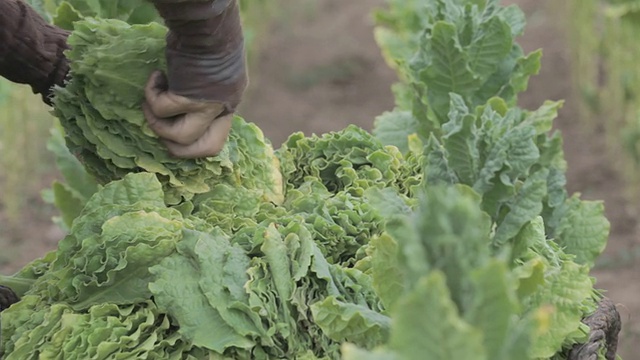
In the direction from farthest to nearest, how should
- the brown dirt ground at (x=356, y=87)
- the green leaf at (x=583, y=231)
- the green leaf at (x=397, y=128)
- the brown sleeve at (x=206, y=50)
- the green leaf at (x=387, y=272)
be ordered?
the brown dirt ground at (x=356, y=87), the green leaf at (x=397, y=128), the green leaf at (x=583, y=231), the brown sleeve at (x=206, y=50), the green leaf at (x=387, y=272)

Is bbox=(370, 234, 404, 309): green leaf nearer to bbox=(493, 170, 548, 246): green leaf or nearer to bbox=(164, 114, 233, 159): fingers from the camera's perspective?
bbox=(493, 170, 548, 246): green leaf

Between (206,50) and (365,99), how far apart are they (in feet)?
16.1

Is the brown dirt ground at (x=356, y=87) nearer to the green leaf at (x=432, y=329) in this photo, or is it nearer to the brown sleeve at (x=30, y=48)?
the brown sleeve at (x=30, y=48)

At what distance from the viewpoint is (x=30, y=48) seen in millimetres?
1841

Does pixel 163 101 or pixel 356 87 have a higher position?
pixel 356 87

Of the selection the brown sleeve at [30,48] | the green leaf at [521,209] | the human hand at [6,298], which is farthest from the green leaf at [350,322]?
the brown sleeve at [30,48]

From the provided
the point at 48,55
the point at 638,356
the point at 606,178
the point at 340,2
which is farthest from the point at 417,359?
the point at 340,2

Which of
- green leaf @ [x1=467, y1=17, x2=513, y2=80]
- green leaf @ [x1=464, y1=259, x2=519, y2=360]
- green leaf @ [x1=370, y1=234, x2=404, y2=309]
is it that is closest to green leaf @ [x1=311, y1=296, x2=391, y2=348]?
green leaf @ [x1=370, y1=234, x2=404, y2=309]

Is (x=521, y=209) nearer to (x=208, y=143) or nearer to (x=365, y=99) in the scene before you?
(x=208, y=143)

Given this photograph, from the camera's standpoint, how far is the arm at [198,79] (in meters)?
1.71

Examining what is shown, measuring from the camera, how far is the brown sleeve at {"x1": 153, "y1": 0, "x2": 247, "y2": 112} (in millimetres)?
1692

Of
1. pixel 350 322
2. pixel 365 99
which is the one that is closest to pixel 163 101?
pixel 350 322

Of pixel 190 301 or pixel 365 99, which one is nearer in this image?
pixel 190 301

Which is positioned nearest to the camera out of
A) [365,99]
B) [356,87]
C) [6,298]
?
[6,298]
